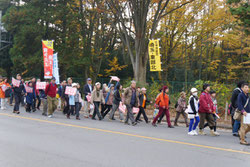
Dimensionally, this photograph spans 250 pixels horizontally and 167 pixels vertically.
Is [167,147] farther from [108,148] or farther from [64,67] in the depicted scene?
[64,67]

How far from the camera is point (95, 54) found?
27.4 metres

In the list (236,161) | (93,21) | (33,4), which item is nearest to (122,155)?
(236,161)

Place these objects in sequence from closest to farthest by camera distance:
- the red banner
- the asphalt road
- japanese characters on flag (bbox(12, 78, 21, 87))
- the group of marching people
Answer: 1. the asphalt road
2. the group of marching people
3. japanese characters on flag (bbox(12, 78, 21, 87))
4. the red banner

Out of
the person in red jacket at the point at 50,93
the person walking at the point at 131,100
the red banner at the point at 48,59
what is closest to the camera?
the person walking at the point at 131,100

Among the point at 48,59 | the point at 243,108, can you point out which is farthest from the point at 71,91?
the point at 48,59

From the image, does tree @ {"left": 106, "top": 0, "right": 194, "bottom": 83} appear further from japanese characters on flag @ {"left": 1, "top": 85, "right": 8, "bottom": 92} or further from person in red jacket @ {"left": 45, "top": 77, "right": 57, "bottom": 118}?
japanese characters on flag @ {"left": 1, "top": 85, "right": 8, "bottom": 92}

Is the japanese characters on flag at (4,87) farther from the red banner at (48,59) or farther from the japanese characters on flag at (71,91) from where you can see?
the red banner at (48,59)

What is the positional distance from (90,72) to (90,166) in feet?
81.1

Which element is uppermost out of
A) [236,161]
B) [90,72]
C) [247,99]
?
[90,72]

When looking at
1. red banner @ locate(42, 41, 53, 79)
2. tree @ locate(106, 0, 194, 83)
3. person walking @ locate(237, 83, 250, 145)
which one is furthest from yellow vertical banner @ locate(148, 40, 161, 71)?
person walking @ locate(237, 83, 250, 145)

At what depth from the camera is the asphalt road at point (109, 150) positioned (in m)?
5.61

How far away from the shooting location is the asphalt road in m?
5.61

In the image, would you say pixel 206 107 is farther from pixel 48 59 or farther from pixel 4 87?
pixel 48 59

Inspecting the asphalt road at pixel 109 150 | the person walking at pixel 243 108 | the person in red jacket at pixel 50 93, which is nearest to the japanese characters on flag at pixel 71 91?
the person in red jacket at pixel 50 93
